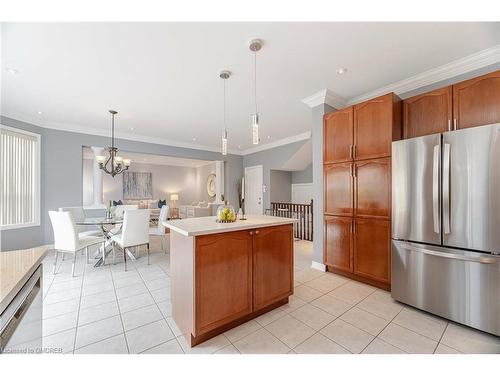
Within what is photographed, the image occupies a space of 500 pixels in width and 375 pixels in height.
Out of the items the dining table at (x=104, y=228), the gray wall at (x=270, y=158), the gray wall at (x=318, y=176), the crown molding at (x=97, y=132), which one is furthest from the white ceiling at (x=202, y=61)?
the gray wall at (x=270, y=158)

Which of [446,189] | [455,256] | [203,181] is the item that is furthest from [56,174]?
[455,256]

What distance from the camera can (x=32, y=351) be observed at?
3.07ft

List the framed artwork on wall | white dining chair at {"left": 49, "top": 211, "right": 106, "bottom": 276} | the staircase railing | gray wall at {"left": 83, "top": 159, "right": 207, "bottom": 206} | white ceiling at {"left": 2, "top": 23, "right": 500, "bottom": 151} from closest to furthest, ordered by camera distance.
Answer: white ceiling at {"left": 2, "top": 23, "right": 500, "bottom": 151}, white dining chair at {"left": 49, "top": 211, "right": 106, "bottom": 276}, the staircase railing, gray wall at {"left": 83, "top": 159, "right": 207, "bottom": 206}, the framed artwork on wall

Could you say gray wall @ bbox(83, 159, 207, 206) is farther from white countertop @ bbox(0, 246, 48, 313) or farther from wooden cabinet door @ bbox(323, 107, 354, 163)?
wooden cabinet door @ bbox(323, 107, 354, 163)

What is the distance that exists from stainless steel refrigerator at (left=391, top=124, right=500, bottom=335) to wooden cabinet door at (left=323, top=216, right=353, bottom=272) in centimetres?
57

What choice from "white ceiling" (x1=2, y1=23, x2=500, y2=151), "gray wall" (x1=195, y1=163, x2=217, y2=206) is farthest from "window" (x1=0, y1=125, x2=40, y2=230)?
"gray wall" (x1=195, y1=163, x2=217, y2=206)

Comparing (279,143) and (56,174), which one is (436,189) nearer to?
(279,143)

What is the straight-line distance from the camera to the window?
12.2 ft

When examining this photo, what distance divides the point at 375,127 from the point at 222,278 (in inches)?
96.2

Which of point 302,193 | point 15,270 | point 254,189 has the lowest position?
point 15,270

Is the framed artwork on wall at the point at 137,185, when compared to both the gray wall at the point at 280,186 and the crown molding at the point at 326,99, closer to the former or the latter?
the gray wall at the point at 280,186

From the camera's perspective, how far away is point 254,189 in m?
7.20
